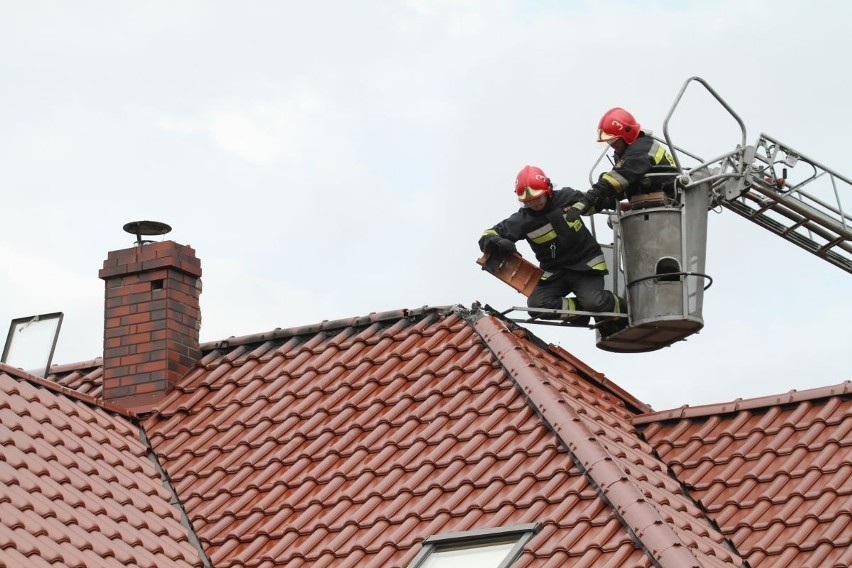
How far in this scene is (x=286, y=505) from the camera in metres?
13.3

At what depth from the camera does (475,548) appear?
39.8 feet

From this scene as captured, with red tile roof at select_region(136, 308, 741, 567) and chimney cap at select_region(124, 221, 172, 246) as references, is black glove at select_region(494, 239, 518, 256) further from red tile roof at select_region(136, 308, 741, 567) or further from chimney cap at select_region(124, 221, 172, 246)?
chimney cap at select_region(124, 221, 172, 246)

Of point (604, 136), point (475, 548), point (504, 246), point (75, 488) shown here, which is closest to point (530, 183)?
point (504, 246)

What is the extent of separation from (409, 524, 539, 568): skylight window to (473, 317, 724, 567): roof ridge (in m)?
0.64

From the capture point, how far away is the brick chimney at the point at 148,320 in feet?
50.8

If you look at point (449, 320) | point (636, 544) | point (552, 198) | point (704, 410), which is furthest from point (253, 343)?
point (636, 544)

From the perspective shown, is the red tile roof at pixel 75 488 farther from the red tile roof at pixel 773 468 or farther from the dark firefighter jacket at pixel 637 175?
the dark firefighter jacket at pixel 637 175

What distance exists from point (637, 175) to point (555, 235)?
0.96 m

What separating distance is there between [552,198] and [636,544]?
15.8 feet

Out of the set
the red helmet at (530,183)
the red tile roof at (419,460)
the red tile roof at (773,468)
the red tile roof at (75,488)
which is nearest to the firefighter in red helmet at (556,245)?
the red helmet at (530,183)

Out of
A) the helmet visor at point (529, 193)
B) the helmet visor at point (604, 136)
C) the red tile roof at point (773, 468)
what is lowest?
the red tile roof at point (773, 468)

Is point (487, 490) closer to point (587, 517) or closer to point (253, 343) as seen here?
point (587, 517)

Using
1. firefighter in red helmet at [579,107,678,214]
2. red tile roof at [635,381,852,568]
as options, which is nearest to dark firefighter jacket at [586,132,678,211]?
firefighter in red helmet at [579,107,678,214]

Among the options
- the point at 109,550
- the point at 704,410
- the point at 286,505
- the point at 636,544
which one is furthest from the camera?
the point at 704,410
